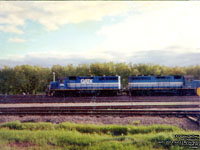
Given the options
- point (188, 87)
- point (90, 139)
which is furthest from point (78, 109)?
point (188, 87)

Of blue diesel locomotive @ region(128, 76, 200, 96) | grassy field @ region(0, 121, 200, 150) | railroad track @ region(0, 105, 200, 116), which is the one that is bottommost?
railroad track @ region(0, 105, 200, 116)

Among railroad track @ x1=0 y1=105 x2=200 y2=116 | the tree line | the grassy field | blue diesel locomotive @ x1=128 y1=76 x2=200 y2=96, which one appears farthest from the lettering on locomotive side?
the grassy field

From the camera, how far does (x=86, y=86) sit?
16.0 m

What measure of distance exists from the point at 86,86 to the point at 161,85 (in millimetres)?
7817

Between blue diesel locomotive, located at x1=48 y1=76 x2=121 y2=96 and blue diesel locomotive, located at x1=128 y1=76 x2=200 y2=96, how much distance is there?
1.93 metres

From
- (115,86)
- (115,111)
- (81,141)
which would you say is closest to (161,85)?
(115,86)

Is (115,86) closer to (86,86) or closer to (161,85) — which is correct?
(86,86)

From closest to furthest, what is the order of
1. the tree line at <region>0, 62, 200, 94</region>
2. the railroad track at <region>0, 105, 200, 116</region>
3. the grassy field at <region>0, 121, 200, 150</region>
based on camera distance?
the grassy field at <region>0, 121, 200, 150</region>
the railroad track at <region>0, 105, 200, 116</region>
the tree line at <region>0, 62, 200, 94</region>

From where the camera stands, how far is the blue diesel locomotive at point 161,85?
16.0 metres

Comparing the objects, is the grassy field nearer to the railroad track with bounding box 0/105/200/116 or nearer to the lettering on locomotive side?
the railroad track with bounding box 0/105/200/116

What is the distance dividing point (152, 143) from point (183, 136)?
0.77 m

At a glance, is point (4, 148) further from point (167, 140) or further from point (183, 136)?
point (183, 136)

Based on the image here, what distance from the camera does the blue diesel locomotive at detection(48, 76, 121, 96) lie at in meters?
15.9

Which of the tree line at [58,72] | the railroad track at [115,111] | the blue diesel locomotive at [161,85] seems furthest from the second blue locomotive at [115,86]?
the railroad track at [115,111]
